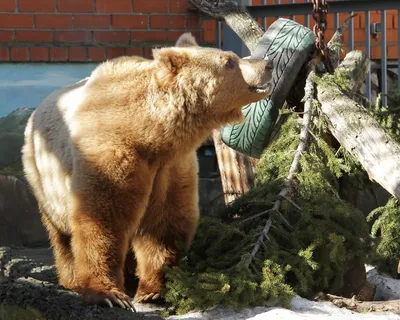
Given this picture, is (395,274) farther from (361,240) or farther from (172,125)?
(172,125)

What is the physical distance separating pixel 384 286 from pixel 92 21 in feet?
13.8

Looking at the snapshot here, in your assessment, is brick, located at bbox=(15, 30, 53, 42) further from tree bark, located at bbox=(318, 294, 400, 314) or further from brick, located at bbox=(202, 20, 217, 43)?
tree bark, located at bbox=(318, 294, 400, 314)

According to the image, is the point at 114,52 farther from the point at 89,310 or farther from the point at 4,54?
the point at 89,310

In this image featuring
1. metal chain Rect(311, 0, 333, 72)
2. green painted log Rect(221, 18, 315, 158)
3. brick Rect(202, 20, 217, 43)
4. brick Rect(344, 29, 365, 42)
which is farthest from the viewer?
brick Rect(344, 29, 365, 42)

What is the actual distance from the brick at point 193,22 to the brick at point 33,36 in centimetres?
141

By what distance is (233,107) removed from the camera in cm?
503

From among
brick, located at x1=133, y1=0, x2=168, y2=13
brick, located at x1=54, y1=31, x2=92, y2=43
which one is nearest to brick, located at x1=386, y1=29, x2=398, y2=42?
brick, located at x1=133, y1=0, x2=168, y2=13

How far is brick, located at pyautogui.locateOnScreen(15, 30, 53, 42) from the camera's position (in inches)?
342

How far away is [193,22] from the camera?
9086 mm

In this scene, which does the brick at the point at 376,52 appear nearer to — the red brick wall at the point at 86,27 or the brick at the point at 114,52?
the red brick wall at the point at 86,27

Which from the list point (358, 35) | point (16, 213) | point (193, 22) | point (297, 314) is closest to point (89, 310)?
point (297, 314)

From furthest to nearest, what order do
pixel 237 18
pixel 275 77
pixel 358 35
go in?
pixel 358 35
pixel 237 18
pixel 275 77

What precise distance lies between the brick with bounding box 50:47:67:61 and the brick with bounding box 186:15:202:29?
4.28 ft

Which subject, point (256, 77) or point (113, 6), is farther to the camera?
point (113, 6)
